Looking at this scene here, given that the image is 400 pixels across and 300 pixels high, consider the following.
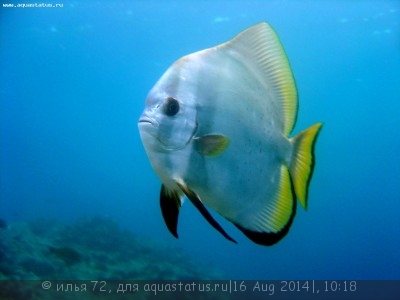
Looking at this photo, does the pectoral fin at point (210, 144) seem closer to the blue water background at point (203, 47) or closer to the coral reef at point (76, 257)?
the coral reef at point (76, 257)

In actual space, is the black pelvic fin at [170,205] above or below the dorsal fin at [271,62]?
below

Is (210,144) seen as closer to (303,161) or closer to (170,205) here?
(170,205)

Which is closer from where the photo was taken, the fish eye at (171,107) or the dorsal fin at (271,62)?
the fish eye at (171,107)

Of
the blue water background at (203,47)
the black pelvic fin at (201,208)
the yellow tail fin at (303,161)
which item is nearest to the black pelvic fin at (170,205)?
the black pelvic fin at (201,208)

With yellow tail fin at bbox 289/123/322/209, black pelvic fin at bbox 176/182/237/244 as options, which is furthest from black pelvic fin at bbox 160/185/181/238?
yellow tail fin at bbox 289/123/322/209

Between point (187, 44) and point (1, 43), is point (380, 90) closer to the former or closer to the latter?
point (187, 44)

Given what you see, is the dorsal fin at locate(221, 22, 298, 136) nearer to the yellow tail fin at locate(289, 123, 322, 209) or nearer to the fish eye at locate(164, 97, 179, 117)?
the yellow tail fin at locate(289, 123, 322, 209)

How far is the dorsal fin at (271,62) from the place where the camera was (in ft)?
5.30

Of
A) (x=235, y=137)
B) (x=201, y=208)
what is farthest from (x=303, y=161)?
(x=201, y=208)

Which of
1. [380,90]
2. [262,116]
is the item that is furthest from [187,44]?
[262,116]

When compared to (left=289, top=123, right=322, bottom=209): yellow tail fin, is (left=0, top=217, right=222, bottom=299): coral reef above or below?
below

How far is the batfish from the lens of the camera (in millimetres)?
1365

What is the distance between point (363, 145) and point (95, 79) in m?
31.4

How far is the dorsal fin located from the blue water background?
369 inches
